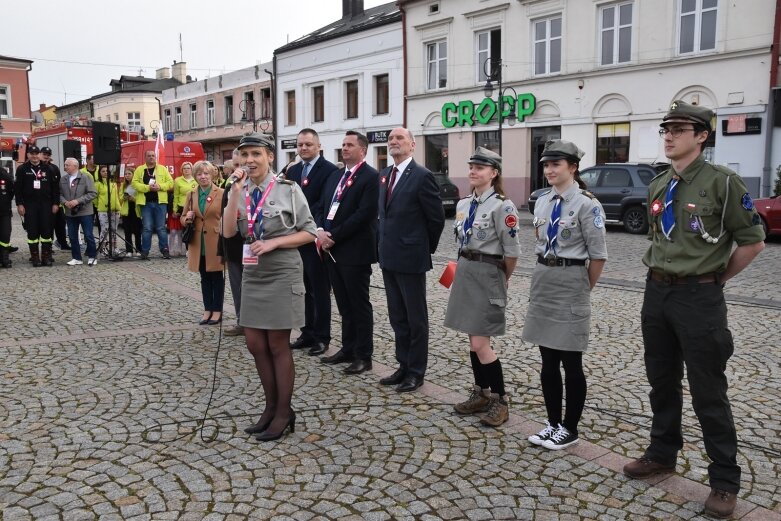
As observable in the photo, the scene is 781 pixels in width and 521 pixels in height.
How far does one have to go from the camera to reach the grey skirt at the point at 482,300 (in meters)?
4.42

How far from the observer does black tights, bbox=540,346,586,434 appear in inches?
156

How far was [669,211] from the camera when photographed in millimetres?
3404

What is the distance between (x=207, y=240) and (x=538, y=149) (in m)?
19.9

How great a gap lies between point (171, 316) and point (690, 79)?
18577mm

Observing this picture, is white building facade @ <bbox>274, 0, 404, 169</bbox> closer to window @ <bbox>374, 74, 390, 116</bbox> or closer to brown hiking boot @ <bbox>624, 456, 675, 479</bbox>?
window @ <bbox>374, 74, 390, 116</bbox>

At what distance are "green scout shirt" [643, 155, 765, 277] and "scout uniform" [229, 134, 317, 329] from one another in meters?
2.08

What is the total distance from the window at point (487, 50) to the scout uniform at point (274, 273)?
75.5 feet

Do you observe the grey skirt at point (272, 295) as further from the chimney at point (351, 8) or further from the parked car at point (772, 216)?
the chimney at point (351, 8)

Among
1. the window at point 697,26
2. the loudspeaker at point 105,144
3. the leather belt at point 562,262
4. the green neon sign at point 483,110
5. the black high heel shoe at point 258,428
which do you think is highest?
the window at point 697,26

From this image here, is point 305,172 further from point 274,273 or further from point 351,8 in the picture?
point 351,8

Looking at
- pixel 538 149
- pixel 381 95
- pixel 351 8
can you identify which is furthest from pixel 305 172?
pixel 351 8

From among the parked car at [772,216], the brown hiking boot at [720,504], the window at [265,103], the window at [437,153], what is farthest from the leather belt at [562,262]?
the window at [265,103]

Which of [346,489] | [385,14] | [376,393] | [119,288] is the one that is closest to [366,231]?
[376,393]

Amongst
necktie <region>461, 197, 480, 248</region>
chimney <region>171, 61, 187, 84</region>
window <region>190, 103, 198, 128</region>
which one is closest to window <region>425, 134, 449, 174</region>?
window <region>190, 103, 198, 128</region>
